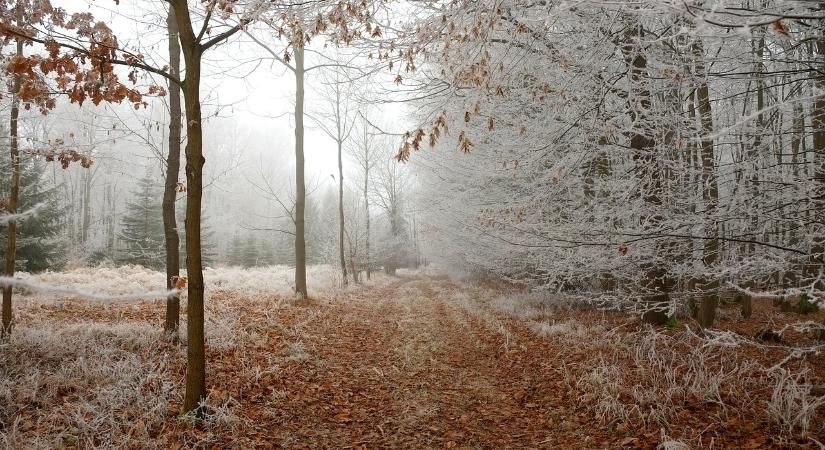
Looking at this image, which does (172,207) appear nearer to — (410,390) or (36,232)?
(410,390)

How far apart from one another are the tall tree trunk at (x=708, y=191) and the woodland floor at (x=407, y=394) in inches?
55.0

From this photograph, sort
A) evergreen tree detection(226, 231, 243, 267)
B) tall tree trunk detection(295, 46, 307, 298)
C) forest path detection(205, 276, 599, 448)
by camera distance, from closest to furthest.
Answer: forest path detection(205, 276, 599, 448) → tall tree trunk detection(295, 46, 307, 298) → evergreen tree detection(226, 231, 243, 267)

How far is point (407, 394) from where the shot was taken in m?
5.25

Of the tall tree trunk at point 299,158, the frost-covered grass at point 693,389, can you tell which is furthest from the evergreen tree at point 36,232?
the frost-covered grass at point 693,389

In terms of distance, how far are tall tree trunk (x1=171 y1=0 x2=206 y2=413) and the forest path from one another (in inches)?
31.7

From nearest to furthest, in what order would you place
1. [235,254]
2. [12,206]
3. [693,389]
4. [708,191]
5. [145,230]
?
[693,389], [12,206], [708,191], [145,230], [235,254]

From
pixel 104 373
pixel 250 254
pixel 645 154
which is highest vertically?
pixel 645 154

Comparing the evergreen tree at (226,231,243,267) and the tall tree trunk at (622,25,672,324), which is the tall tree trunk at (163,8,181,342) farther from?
the evergreen tree at (226,231,243,267)

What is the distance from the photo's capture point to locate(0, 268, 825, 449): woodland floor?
3.78 metres

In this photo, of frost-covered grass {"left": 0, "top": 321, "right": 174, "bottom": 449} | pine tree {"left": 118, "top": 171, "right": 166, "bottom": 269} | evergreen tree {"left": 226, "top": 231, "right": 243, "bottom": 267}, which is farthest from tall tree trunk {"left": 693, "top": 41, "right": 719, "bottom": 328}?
evergreen tree {"left": 226, "top": 231, "right": 243, "bottom": 267}

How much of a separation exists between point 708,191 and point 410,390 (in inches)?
200

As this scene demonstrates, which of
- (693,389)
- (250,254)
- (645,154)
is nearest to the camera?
(693,389)

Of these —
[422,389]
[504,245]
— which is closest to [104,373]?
[422,389]

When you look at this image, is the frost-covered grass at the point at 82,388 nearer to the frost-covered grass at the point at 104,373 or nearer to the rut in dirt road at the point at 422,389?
the frost-covered grass at the point at 104,373
